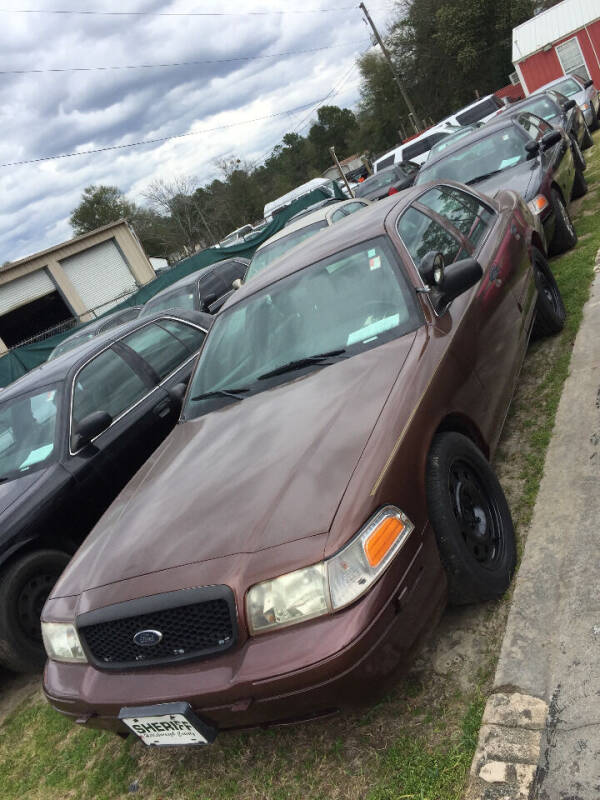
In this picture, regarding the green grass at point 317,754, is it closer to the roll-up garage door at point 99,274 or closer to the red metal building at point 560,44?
the roll-up garage door at point 99,274

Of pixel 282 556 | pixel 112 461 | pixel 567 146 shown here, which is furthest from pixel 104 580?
pixel 567 146

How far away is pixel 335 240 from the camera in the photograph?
389 cm

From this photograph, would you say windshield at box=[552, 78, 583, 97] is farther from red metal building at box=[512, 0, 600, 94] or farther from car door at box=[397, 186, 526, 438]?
red metal building at box=[512, 0, 600, 94]

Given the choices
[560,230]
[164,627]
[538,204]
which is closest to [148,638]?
[164,627]

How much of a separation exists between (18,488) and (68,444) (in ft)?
1.39

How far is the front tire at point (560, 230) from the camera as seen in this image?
6395 millimetres

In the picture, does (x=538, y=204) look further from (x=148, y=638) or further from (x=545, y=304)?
(x=148, y=638)

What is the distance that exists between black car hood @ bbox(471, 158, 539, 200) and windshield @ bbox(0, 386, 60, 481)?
4370 millimetres

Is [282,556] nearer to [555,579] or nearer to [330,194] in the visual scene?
[555,579]

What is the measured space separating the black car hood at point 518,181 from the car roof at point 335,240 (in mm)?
2274

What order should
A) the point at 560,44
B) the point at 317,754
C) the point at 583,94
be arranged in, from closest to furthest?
the point at 317,754 → the point at 583,94 → the point at 560,44

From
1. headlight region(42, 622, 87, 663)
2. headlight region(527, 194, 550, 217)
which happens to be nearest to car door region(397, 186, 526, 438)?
headlight region(527, 194, 550, 217)

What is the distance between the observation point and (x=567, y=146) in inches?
316

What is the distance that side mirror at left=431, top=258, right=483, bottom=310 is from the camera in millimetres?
3262
